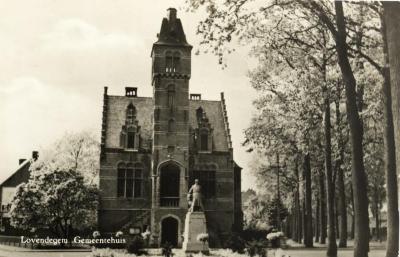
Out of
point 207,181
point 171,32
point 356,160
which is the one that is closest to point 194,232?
point 207,181

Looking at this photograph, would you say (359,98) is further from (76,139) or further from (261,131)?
(76,139)

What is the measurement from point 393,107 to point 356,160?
5.26 metres

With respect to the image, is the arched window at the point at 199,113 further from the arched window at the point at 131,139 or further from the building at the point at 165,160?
the arched window at the point at 131,139

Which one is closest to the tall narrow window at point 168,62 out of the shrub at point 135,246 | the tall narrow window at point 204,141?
the tall narrow window at point 204,141

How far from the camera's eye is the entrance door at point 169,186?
33375mm

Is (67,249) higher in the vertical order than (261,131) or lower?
lower

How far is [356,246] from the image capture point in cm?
1371

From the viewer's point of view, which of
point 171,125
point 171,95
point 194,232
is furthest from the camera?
point 171,95

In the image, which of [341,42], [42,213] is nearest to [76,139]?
[42,213]

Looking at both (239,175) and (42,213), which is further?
(239,175)

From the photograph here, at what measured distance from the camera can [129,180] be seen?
33.9 metres

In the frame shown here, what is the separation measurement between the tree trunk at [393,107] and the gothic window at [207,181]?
21048 mm

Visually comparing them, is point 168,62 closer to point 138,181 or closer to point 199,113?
point 199,113

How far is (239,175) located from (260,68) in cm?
1193
